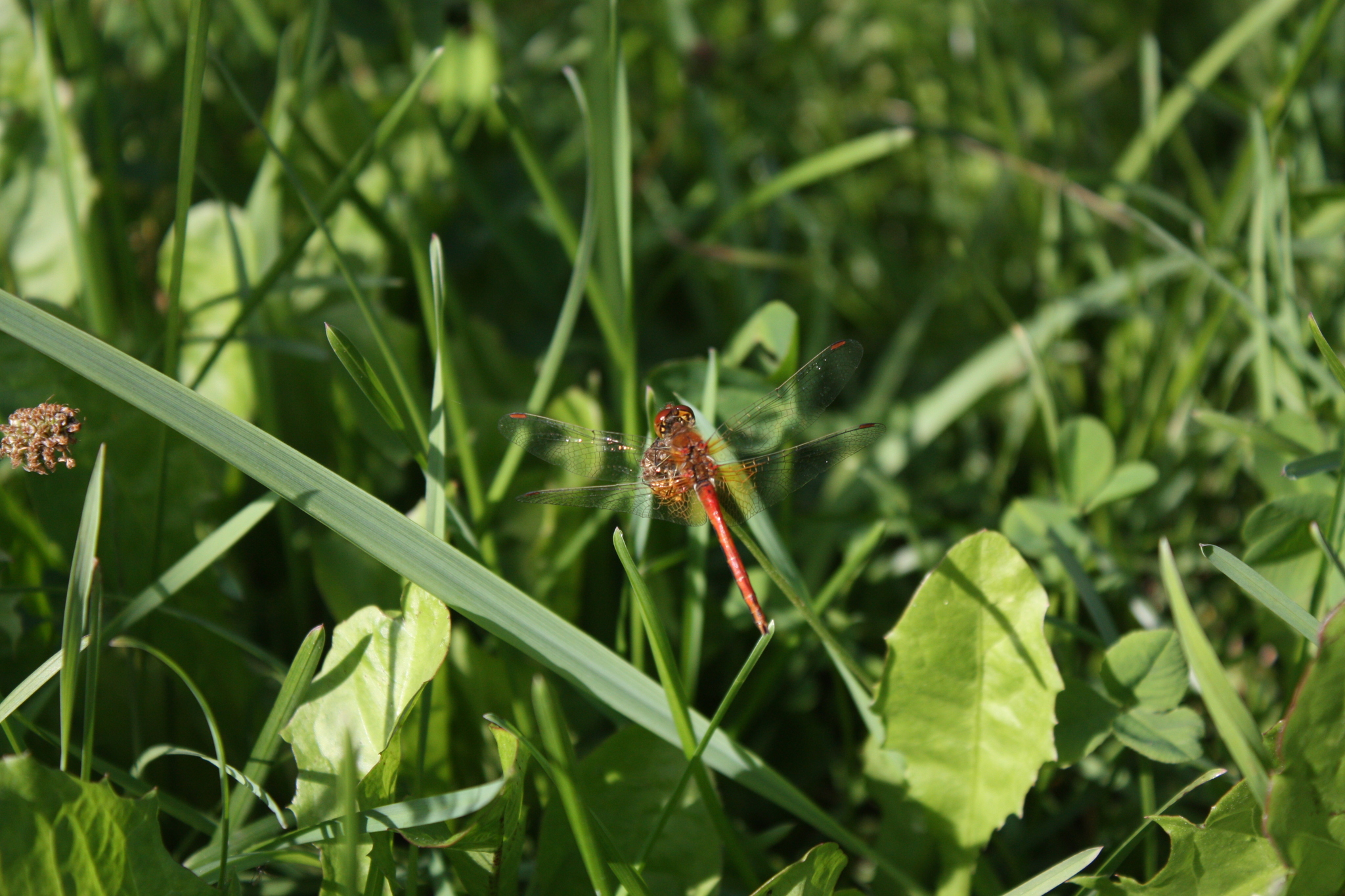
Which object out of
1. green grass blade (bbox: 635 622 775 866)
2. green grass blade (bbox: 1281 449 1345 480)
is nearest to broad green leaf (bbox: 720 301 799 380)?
green grass blade (bbox: 635 622 775 866)

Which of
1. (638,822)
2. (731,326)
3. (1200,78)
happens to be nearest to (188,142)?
(638,822)

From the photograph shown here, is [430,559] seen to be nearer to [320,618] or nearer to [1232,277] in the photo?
[320,618]

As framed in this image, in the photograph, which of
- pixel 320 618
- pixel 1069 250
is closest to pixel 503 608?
pixel 320 618

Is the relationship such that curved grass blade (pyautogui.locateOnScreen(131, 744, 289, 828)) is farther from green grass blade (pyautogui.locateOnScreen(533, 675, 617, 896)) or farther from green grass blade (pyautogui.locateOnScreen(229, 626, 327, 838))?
green grass blade (pyautogui.locateOnScreen(533, 675, 617, 896))

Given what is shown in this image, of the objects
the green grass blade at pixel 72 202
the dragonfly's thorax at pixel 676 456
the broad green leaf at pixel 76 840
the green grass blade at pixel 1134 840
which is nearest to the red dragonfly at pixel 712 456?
the dragonfly's thorax at pixel 676 456

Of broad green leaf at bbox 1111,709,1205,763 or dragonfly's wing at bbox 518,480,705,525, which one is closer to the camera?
broad green leaf at bbox 1111,709,1205,763

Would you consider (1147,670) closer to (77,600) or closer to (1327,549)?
(1327,549)

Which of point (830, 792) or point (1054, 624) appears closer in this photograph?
point (1054, 624)
